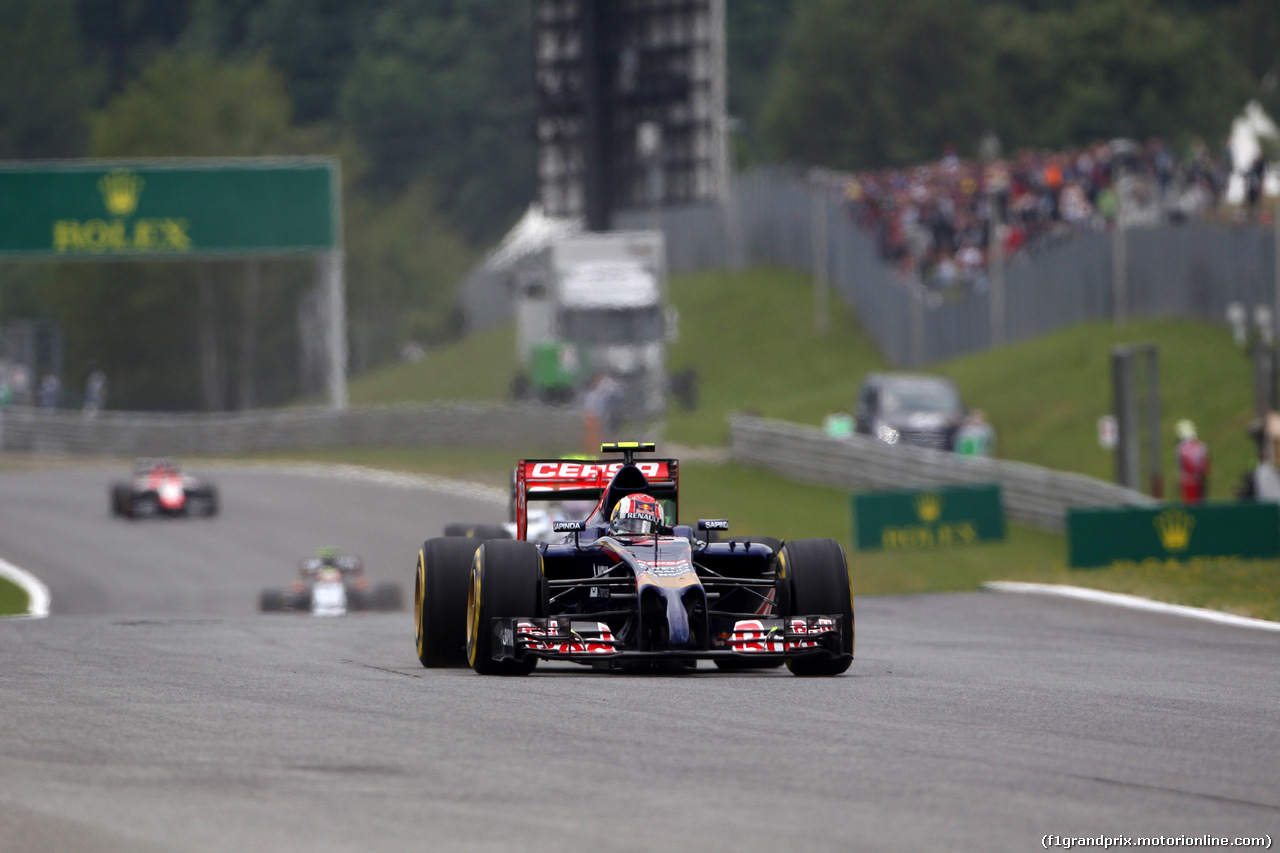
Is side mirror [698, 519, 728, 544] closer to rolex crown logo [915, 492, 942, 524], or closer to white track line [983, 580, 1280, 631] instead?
white track line [983, 580, 1280, 631]

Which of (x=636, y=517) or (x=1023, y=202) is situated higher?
(x=1023, y=202)

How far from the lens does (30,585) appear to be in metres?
26.3

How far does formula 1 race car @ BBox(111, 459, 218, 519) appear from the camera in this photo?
107ft

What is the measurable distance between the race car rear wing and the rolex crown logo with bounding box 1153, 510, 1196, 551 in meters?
9.96

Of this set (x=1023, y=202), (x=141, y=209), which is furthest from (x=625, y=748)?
(x=1023, y=202)

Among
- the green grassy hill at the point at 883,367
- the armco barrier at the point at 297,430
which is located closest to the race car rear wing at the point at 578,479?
the green grassy hill at the point at 883,367

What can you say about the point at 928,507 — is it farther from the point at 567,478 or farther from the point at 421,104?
the point at 421,104

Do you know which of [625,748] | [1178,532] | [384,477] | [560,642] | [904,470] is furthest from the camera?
[384,477]

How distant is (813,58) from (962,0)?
22.1 ft

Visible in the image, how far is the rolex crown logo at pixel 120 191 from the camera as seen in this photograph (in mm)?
43000

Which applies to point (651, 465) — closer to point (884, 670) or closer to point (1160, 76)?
point (884, 670)

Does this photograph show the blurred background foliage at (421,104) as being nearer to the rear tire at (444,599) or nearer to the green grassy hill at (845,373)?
the green grassy hill at (845,373)

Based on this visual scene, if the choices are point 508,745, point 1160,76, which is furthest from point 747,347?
point 508,745

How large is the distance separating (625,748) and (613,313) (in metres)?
36.8
